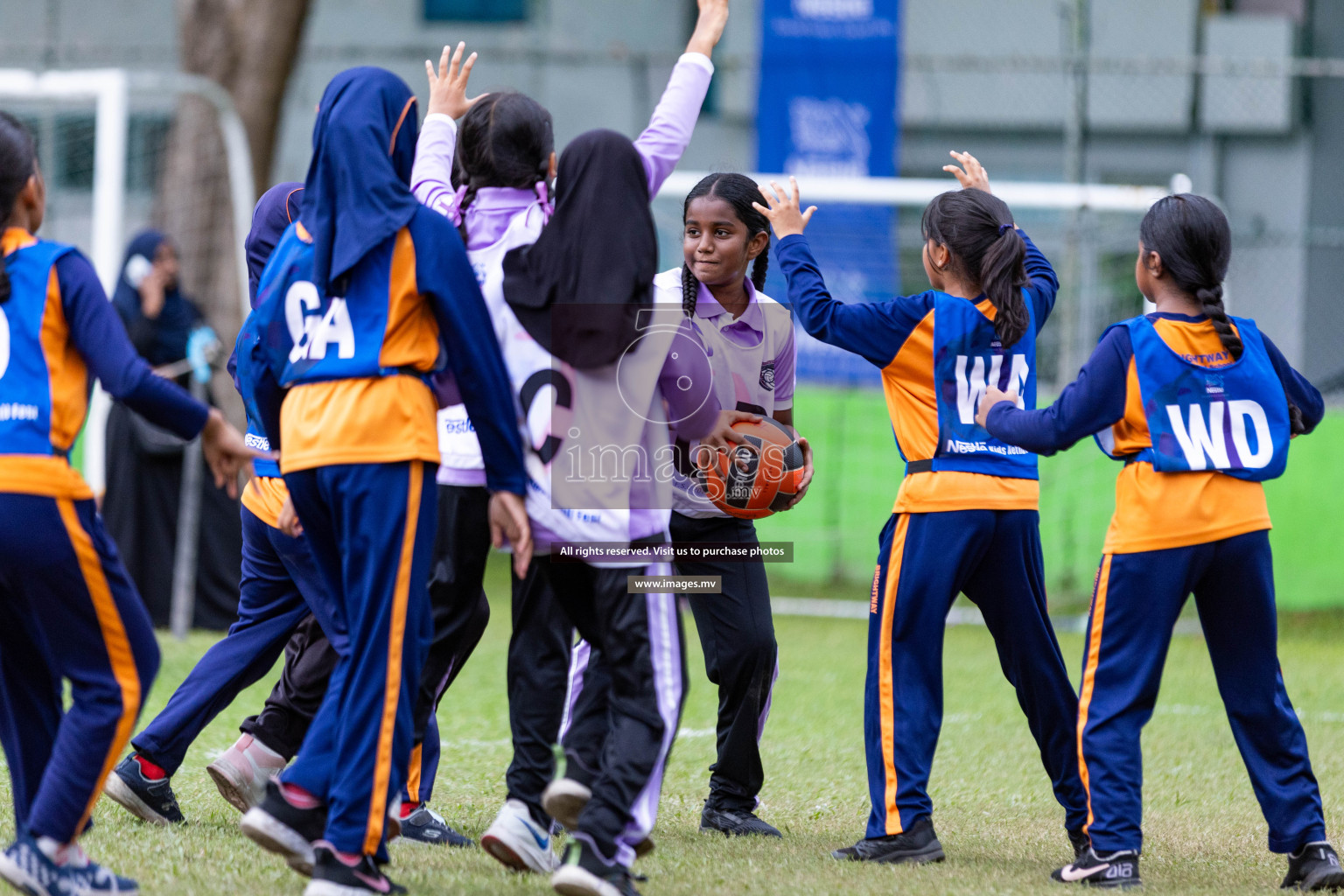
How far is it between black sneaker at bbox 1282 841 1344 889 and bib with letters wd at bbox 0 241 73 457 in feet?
11.3

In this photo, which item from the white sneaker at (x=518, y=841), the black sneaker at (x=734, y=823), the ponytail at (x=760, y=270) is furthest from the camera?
the ponytail at (x=760, y=270)

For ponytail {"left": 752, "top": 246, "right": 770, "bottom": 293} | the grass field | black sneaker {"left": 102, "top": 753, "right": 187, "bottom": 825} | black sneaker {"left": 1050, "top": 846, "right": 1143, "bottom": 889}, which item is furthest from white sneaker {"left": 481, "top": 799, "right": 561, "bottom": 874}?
ponytail {"left": 752, "top": 246, "right": 770, "bottom": 293}

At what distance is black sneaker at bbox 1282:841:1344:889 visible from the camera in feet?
13.5

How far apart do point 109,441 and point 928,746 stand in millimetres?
6908

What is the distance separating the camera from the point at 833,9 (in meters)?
13.1

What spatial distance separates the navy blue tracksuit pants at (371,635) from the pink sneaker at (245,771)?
0.99m

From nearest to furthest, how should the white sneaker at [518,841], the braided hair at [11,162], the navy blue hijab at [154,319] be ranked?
the braided hair at [11,162], the white sneaker at [518,841], the navy blue hijab at [154,319]

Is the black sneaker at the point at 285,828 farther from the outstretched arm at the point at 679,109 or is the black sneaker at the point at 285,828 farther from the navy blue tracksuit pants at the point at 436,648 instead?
the outstretched arm at the point at 679,109

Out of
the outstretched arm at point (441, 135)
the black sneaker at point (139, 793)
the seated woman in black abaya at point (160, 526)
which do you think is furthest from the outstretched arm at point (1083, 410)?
the seated woman in black abaya at point (160, 526)

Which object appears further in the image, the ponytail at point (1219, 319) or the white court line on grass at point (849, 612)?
the white court line on grass at point (849, 612)

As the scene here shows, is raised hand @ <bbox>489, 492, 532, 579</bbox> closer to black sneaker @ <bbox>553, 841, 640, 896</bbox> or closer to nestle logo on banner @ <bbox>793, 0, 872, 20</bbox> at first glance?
black sneaker @ <bbox>553, 841, 640, 896</bbox>

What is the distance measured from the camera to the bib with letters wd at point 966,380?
445cm

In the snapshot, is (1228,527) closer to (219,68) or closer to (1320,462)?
(1320,462)

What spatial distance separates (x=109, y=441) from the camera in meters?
9.72
